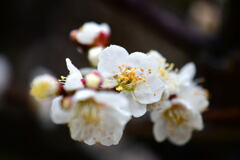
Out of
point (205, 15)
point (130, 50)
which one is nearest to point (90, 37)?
point (205, 15)

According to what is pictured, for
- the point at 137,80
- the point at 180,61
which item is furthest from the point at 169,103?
the point at 180,61

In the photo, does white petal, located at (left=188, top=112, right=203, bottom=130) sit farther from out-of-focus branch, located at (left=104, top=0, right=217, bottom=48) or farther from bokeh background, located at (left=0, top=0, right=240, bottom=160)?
out-of-focus branch, located at (left=104, top=0, right=217, bottom=48)

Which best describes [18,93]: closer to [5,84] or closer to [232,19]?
[5,84]

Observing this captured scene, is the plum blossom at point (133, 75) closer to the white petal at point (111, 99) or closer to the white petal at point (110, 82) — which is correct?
the white petal at point (110, 82)

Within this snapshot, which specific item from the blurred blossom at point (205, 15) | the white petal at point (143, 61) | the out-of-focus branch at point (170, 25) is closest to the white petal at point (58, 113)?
the white petal at point (143, 61)

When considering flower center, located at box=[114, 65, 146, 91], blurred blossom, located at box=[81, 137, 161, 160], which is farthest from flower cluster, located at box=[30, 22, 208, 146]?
blurred blossom, located at box=[81, 137, 161, 160]

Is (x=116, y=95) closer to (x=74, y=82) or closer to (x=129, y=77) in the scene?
(x=74, y=82)
